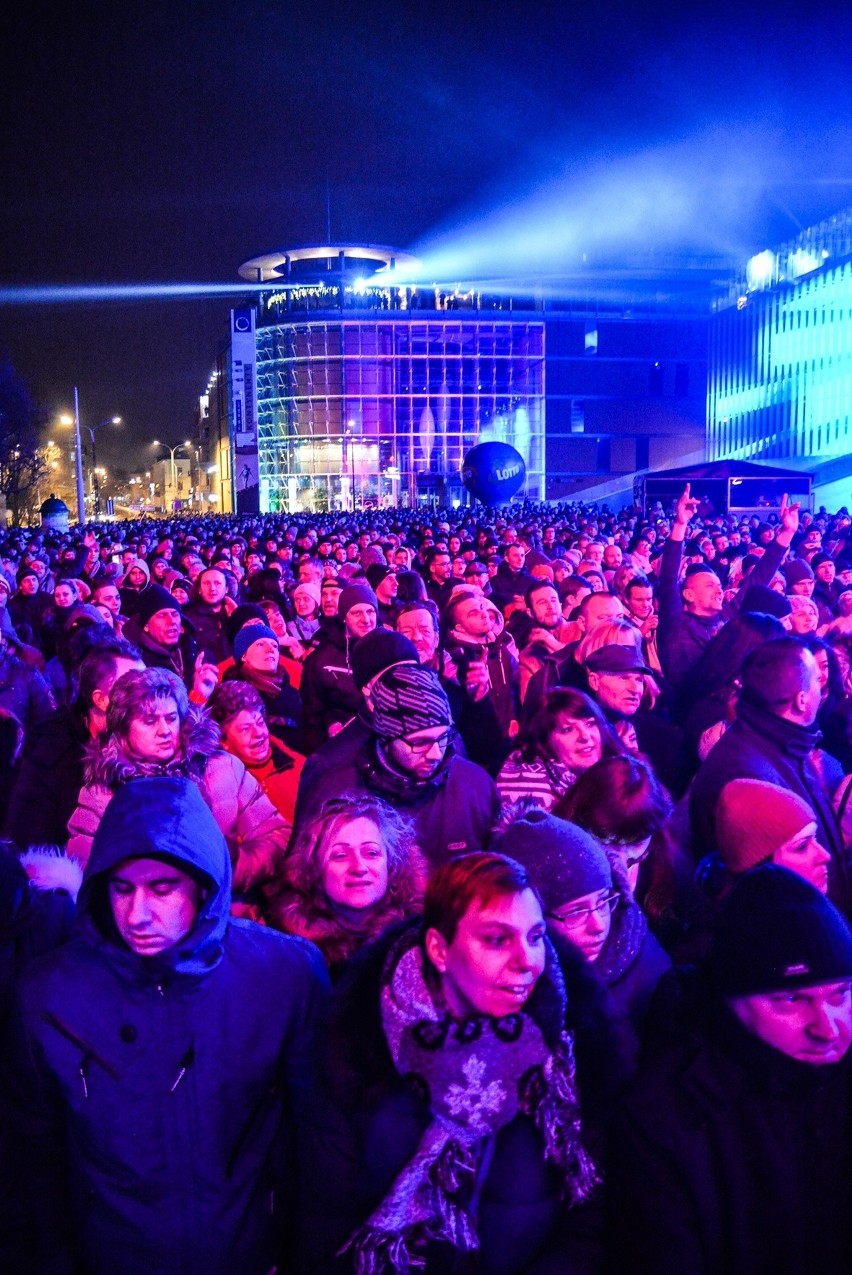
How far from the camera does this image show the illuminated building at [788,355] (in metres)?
48.2

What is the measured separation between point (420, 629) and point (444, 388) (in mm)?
54799

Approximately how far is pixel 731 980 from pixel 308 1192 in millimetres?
917

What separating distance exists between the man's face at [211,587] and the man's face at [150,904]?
559 centimetres

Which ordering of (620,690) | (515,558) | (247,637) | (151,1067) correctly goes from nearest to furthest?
(151,1067) → (620,690) → (247,637) → (515,558)

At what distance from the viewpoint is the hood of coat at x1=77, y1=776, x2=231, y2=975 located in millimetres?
2062

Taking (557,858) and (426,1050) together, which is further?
(557,858)

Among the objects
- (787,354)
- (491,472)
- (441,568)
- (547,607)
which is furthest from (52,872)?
(787,354)

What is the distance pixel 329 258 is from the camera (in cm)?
6638

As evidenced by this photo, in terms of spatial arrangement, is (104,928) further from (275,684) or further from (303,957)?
(275,684)

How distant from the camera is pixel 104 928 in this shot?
212 centimetres

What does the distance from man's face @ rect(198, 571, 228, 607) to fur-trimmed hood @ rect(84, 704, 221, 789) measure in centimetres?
400

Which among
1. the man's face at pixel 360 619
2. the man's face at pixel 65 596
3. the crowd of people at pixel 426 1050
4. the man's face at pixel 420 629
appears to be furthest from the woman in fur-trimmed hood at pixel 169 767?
the man's face at pixel 65 596

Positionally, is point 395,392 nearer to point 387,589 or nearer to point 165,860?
point 387,589

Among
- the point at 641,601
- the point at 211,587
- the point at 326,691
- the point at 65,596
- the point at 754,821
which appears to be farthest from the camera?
the point at 65,596
